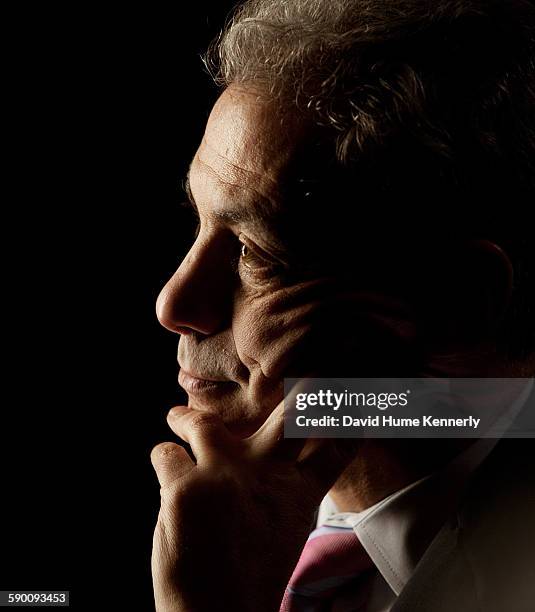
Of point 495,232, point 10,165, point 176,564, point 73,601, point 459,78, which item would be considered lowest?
point 176,564

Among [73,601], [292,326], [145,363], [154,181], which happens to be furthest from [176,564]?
[154,181]

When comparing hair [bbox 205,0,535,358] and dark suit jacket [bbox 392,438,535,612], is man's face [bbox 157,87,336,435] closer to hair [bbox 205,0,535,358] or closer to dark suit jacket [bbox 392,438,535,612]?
hair [bbox 205,0,535,358]

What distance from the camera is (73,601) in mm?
1876

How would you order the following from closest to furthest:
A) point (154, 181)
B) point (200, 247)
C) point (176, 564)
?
point (176, 564), point (200, 247), point (154, 181)

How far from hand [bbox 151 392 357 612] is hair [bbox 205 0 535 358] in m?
0.39

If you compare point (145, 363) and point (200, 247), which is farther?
point (145, 363)

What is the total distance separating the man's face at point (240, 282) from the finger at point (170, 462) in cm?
10

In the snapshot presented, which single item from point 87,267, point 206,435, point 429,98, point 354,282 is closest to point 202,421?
point 206,435

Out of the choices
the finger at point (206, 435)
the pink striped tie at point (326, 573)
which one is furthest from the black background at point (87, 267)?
the finger at point (206, 435)

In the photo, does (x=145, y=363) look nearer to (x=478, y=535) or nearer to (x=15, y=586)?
(x=15, y=586)

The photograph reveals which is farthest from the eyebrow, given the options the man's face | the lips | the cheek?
the lips

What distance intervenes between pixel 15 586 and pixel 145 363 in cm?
58

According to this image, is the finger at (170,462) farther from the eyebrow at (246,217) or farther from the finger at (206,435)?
the eyebrow at (246,217)

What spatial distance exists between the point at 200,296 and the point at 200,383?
0.14 m
